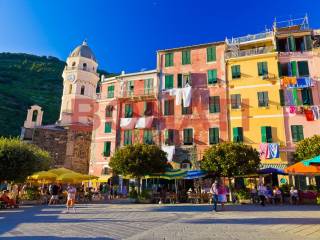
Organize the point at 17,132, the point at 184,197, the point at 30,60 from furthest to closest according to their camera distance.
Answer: the point at 30,60
the point at 17,132
the point at 184,197

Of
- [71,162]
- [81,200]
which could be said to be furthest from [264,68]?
[71,162]

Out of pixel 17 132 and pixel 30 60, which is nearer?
pixel 17 132

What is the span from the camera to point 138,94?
3325cm

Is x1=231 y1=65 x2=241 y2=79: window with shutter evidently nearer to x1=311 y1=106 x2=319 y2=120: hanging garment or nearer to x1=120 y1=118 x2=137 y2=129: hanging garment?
x1=311 y1=106 x2=319 y2=120: hanging garment

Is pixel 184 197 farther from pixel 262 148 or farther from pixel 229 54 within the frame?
pixel 229 54

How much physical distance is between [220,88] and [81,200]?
54.6 ft

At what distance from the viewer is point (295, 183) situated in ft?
84.3

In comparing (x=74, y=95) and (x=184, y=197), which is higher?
(x=74, y=95)

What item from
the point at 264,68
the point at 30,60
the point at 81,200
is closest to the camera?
the point at 81,200

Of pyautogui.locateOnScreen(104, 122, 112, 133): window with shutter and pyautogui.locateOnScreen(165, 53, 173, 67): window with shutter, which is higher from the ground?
pyautogui.locateOnScreen(165, 53, 173, 67): window with shutter

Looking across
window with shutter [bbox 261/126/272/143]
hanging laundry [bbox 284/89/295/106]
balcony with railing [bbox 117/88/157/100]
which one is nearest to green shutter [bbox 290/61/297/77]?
hanging laundry [bbox 284/89/295/106]

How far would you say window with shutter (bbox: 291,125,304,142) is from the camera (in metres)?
26.5

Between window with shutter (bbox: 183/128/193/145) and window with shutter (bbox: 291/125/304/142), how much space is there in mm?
9168

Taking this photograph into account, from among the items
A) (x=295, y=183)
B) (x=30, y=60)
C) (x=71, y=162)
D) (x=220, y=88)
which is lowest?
(x=295, y=183)
